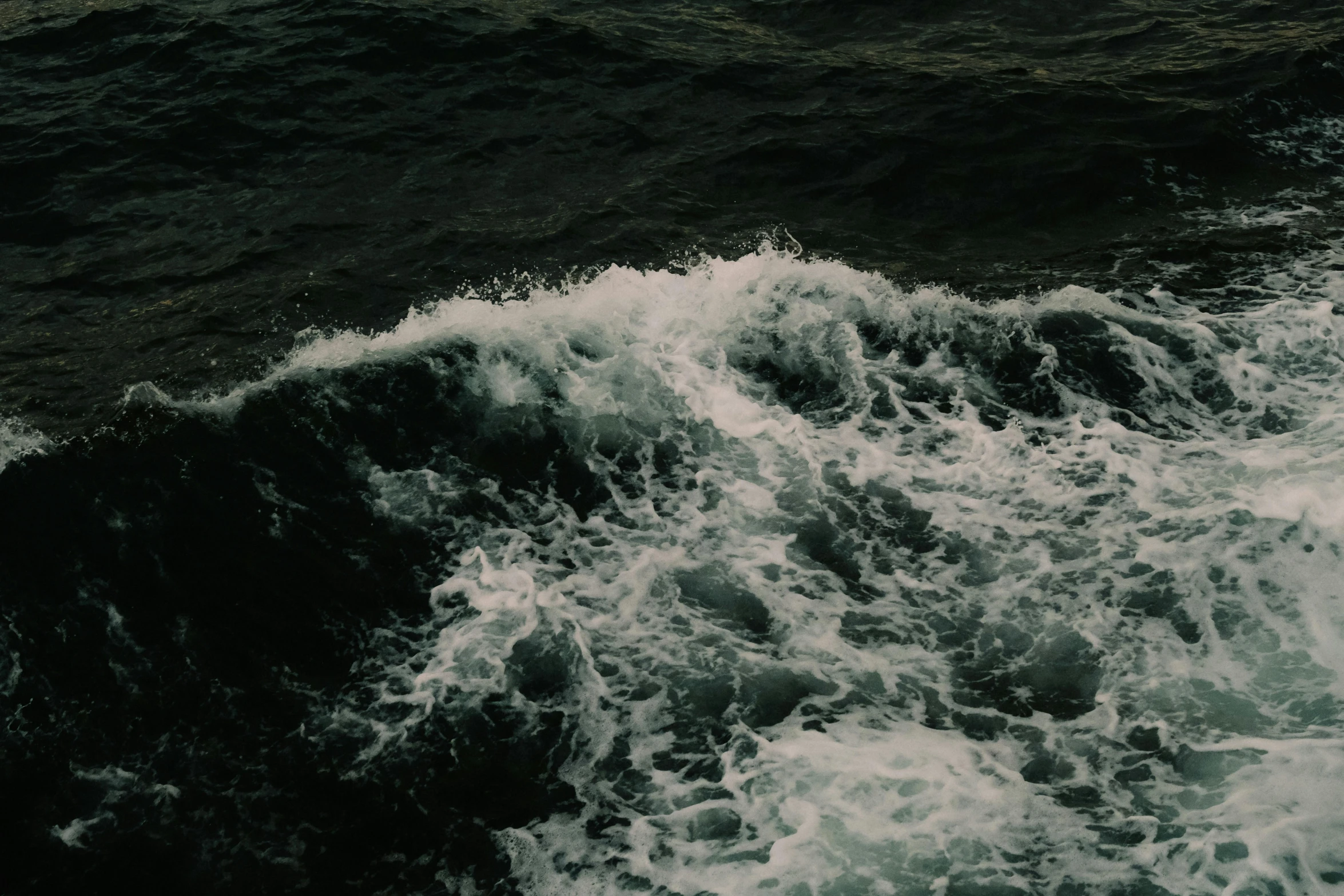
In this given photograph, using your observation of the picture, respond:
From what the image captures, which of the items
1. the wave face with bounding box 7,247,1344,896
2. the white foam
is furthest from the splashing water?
the white foam

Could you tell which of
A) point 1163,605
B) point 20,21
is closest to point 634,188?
point 1163,605

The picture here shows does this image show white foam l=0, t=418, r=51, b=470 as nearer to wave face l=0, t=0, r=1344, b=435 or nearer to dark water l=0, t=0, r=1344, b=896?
dark water l=0, t=0, r=1344, b=896

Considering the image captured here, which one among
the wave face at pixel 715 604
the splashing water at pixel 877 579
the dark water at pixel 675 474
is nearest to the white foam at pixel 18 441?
the dark water at pixel 675 474

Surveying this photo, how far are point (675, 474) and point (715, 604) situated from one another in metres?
1.56

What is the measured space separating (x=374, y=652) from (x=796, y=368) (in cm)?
463

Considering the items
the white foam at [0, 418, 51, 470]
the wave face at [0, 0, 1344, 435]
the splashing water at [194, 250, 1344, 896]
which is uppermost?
the wave face at [0, 0, 1344, 435]

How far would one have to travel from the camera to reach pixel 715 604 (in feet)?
25.7

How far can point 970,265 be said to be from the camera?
460 inches

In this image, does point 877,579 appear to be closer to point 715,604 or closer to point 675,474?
point 715,604

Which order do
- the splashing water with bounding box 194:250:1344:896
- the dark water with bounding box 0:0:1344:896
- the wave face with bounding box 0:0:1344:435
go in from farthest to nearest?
1. the wave face with bounding box 0:0:1344:435
2. the dark water with bounding box 0:0:1344:896
3. the splashing water with bounding box 194:250:1344:896

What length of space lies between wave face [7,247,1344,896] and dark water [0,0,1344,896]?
4 centimetres

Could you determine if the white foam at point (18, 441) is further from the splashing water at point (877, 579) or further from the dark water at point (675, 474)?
the splashing water at point (877, 579)

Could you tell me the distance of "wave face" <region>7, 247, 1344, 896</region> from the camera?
6.30m

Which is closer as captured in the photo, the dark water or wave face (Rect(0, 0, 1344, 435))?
the dark water
